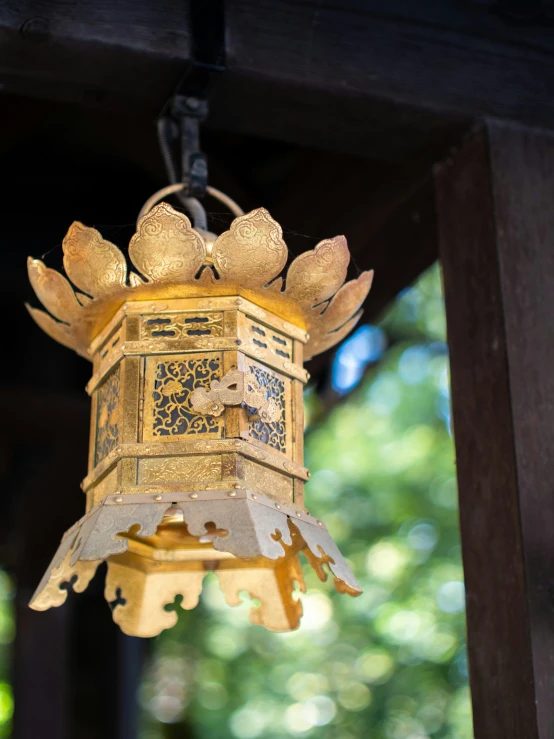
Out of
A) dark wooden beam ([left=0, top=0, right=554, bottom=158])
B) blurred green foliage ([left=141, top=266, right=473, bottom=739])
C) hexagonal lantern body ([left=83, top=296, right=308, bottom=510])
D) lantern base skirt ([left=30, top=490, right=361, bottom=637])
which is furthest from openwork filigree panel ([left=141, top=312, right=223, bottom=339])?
blurred green foliage ([left=141, top=266, right=473, bottom=739])

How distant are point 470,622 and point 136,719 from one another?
3182 mm

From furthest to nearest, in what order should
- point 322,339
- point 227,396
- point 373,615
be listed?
point 373,615
point 322,339
point 227,396

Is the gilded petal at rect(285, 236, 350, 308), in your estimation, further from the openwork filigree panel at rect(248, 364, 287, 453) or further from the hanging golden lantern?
the openwork filigree panel at rect(248, 364, 287, 453)

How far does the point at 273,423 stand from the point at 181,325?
0.60 feet

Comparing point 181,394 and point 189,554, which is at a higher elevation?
point 181,394

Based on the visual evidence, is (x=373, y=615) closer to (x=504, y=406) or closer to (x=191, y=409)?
(x=504, y=406)

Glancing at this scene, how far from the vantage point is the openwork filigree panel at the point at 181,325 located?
1.38 meters

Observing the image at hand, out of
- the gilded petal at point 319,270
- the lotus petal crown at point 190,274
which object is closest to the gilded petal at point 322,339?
the lotus petal crown at point 190,274

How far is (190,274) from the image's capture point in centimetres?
135

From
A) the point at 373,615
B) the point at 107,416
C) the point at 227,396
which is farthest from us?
the point at 373,615

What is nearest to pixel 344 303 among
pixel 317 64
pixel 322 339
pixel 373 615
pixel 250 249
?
pixel 322 339

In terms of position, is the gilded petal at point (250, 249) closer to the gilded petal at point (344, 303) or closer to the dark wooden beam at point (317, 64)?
the gilded petal at point (344, 303)

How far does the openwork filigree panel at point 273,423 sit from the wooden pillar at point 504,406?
0.40 m

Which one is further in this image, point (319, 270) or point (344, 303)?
point (344, 303)
